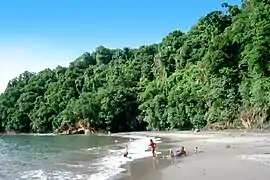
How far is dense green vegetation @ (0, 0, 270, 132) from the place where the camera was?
5035cm

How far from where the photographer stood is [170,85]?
265 ft

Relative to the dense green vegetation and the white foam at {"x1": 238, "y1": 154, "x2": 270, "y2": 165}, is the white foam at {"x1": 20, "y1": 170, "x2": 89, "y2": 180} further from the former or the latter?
the dense green vegetation

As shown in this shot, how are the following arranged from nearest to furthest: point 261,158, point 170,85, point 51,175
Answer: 1. point 261,158
2. point 51,175
3. point 170,85

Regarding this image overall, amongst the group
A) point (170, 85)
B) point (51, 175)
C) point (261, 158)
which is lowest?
point (51, 175)

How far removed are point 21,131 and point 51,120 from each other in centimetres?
1459

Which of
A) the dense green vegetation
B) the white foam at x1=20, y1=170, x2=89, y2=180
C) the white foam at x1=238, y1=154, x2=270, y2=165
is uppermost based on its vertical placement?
the dense green vegetation

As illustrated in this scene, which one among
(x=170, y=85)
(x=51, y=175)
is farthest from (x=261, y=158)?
(x=170, y=85)

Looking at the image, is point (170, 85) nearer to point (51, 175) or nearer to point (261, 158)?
point (51, 175)

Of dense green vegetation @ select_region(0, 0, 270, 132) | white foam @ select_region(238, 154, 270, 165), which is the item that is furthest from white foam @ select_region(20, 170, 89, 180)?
dense green vegetation @ select_region(0, 0, 270, 132)

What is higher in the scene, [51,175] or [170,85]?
[170,85]

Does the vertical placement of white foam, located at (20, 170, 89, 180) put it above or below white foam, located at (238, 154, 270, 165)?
below

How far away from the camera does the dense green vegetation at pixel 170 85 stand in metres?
50.3

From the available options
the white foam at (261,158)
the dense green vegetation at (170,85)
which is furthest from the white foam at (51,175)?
the dense green vegetation at (170,85)

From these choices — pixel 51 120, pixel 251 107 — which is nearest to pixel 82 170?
pixel 251 107
